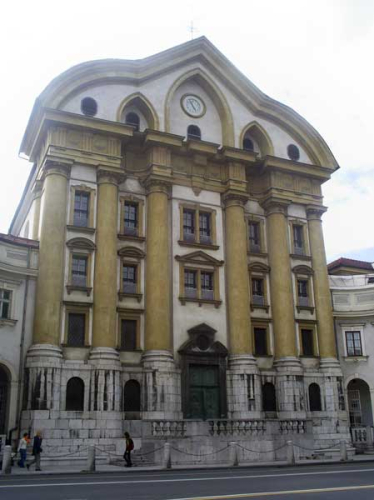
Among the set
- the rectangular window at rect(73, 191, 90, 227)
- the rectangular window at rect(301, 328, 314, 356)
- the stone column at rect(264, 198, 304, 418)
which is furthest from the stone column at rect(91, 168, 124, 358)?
the rectangular window at rect(301, 328, 314, 356)

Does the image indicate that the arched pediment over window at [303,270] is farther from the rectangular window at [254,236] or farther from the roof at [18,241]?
the roof at [18,241]

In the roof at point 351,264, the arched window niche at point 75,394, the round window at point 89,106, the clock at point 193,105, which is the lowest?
the arched window niche at point 75,394

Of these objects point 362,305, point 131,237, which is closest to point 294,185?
point 362,305

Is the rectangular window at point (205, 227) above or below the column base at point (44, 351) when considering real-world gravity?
above

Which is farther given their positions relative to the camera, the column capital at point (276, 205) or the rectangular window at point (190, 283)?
the column capital at point (276, 205)

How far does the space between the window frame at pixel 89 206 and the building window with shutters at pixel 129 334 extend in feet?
19.2

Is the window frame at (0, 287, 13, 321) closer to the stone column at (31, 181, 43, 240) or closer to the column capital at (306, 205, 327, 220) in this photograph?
Answer: the stone column at (31, 181, 43, 240)

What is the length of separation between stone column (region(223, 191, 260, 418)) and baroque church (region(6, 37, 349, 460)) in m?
0.09

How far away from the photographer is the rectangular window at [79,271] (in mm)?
32188

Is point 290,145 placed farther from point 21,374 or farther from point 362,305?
point 21,374

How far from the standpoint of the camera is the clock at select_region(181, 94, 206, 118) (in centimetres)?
3956

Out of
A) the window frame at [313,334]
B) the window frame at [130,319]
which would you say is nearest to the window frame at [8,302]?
the window frame at [130,319]

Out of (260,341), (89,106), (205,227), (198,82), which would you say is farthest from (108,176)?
(260,341)

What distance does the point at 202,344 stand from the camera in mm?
34281
